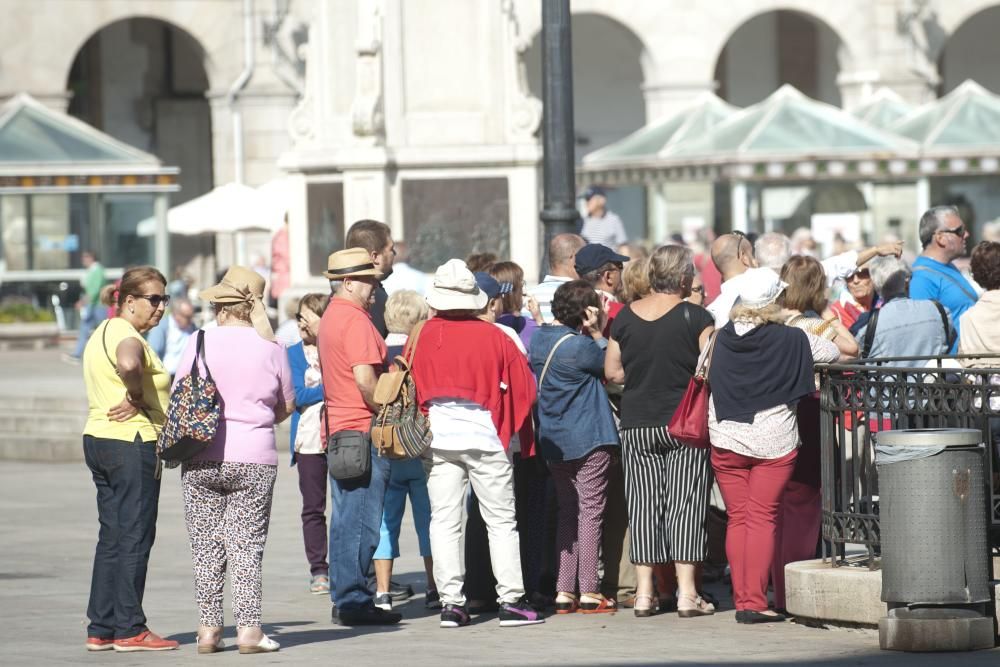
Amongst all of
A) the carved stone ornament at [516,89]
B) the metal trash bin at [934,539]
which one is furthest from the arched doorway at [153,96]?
the metal trash bin at [934,539]

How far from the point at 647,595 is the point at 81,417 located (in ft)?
32.8

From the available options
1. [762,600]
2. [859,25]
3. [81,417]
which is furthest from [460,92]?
[859,25]

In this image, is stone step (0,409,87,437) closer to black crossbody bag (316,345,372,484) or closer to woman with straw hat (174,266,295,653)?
black crossbody bag (316,345,372,484)

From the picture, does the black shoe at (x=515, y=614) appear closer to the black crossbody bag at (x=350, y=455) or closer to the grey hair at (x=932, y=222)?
the black crossbody bag at (x=350, y=455)

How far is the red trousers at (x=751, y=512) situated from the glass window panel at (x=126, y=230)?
25.5 metres

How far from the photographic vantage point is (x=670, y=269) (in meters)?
10.3

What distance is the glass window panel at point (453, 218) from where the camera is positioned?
55.5ft

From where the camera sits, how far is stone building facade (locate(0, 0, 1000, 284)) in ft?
55.2

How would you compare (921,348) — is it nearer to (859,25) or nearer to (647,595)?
(647,595)

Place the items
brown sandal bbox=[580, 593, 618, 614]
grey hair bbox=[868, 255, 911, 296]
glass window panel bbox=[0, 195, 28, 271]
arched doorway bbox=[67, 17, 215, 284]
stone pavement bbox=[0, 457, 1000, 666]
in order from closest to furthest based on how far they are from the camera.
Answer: stone pavement bbox=[0, 457, 1000, 666] → brown sandal bbox=[580, 593, 618, 614] → grey hair bbox=[868, 255, 911, 296] → glass window panel bbox=[0, 195, 28, 271] → arched doorway bbox=[67, 17, 215, 284]

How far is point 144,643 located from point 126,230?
25849mm

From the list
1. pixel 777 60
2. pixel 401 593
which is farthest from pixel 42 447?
pixel 777 60

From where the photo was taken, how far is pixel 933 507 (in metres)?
9.09

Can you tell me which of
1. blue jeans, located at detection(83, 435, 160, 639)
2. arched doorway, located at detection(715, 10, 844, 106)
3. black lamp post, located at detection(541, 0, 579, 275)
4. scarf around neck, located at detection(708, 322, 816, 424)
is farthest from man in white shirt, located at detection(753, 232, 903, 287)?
arched doorway, located at detection(715, 10, 844, 106)
